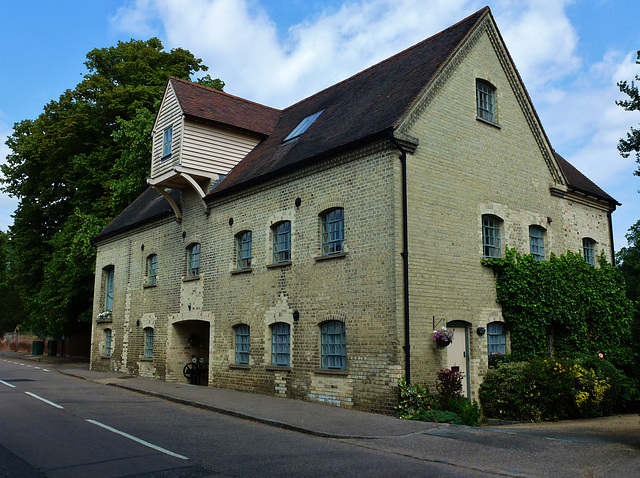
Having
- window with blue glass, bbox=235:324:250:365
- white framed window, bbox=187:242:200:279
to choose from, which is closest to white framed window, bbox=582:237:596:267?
window with blue glass, bbox=235:324:250:365

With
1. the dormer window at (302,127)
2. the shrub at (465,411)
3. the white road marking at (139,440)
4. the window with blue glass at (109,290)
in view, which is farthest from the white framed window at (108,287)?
the shrub at (465,411)

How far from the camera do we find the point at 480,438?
34.6 feet

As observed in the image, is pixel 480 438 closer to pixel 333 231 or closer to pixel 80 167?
pixel 333 231

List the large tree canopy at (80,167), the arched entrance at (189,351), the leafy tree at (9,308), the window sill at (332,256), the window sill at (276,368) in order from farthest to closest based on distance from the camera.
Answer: the leafy tree at (9,308) < the large tree canopy at (80,167) < the arched entrance at (189,351) < the window sill at (276,368) < the window sill at (332,256)

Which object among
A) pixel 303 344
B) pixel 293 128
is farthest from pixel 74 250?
pixel 303 344

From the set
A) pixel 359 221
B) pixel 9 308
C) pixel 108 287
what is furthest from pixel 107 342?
pixel 9 308

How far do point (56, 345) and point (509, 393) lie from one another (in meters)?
36.6

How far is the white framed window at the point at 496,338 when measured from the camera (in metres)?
15.8

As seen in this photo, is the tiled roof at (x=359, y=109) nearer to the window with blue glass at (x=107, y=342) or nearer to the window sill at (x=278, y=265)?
the window sill at (x=278, y=265)

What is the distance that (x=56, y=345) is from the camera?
41.3 m

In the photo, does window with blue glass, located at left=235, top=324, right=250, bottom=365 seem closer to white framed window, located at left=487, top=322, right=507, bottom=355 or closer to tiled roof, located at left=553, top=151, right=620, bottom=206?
white framed window, located at left=487, top=322, right=507, bottom=355

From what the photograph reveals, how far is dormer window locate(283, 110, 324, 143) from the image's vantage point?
19.3 m

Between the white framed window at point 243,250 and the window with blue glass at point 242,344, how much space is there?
1.98 meters

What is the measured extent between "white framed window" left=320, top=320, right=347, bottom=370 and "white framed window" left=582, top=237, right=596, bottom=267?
1081 centimetres
